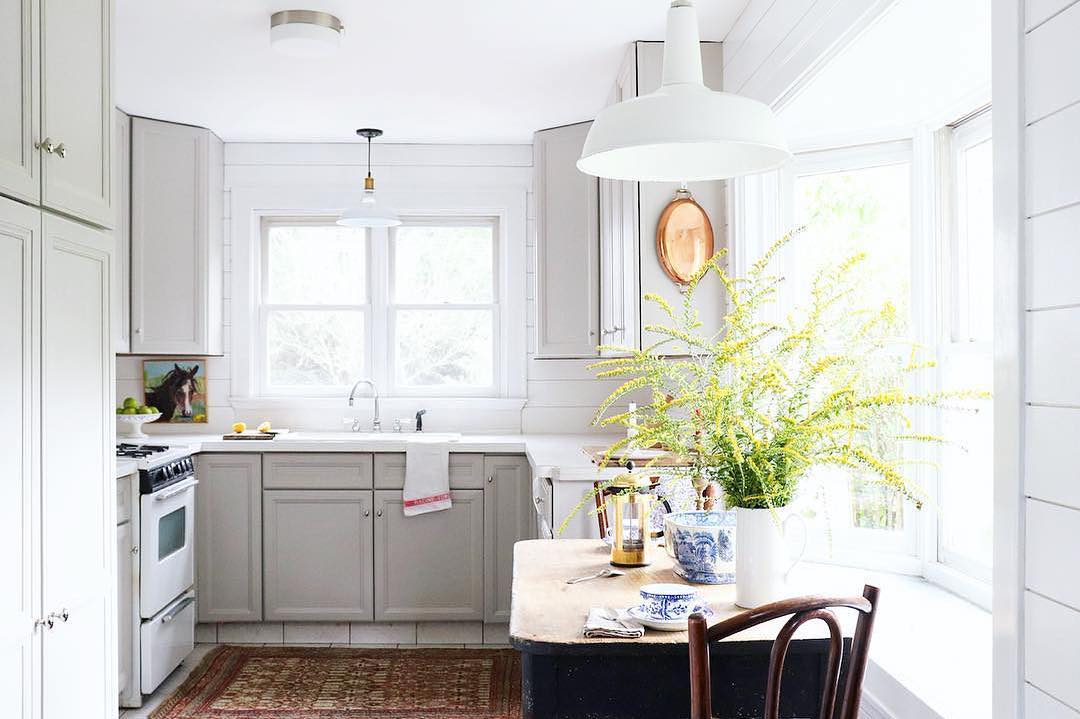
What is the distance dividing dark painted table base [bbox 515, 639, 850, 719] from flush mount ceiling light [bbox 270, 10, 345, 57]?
2350mm

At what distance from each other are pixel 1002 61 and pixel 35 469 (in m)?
2.12

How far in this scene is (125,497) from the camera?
3490 millimetres

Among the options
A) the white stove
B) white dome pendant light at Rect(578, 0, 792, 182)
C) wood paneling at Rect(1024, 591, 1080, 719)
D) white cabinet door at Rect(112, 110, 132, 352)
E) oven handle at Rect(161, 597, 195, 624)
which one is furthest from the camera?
white cabinet door at Rect(112, 110, 132, 352)

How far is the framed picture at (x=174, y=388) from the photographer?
16.2 ft

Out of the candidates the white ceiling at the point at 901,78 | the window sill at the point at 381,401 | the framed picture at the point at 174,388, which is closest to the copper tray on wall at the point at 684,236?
the white ceiling at the point at 901,78

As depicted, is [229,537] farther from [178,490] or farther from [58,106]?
[58,106]

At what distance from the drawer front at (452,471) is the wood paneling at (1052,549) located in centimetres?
328

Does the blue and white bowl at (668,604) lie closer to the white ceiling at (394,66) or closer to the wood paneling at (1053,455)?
the wood paneling at (1053,455)

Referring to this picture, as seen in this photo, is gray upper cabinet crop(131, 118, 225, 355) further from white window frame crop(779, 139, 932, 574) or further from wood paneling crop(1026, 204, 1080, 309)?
wood paneling crop(1026, 204, 1080, 309)

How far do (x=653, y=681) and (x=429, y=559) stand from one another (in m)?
2.80

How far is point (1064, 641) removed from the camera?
3.91 ft

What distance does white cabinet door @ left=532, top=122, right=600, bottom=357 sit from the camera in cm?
450

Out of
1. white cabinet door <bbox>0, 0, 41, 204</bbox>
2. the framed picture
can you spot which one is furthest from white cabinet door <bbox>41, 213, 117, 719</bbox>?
the framed picture

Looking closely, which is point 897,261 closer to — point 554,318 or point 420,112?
point 554,318
